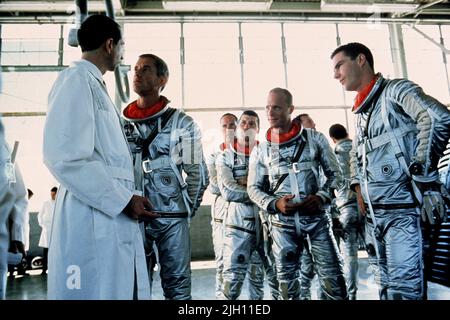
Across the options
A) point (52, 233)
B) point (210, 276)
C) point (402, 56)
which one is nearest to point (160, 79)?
point (52, 233)

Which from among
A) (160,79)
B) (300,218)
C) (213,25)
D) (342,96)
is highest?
(213,25)

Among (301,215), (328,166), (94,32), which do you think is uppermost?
(94,32)

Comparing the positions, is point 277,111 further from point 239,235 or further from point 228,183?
point 239,235

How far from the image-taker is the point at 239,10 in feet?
23.4

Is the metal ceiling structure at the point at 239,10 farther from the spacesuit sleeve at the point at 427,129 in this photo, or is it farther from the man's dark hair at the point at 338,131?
the spacesuit sleeve at the point at 427,129

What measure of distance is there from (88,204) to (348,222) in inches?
119

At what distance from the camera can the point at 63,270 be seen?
4.20 feet

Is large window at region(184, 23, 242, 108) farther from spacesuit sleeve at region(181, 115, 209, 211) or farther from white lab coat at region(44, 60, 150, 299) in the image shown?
white lab coat at region(44, 60, 150, 299)

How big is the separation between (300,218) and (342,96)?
5735 mm

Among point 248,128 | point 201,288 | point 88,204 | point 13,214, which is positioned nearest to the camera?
point 88,204

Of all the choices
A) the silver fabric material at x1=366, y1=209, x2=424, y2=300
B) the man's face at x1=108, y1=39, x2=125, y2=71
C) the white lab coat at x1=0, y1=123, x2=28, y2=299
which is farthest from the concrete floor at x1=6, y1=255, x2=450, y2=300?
the man's face at x1=108, y1=39, x2=125, y2=71

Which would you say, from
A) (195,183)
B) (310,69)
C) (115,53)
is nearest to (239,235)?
(195,183)
